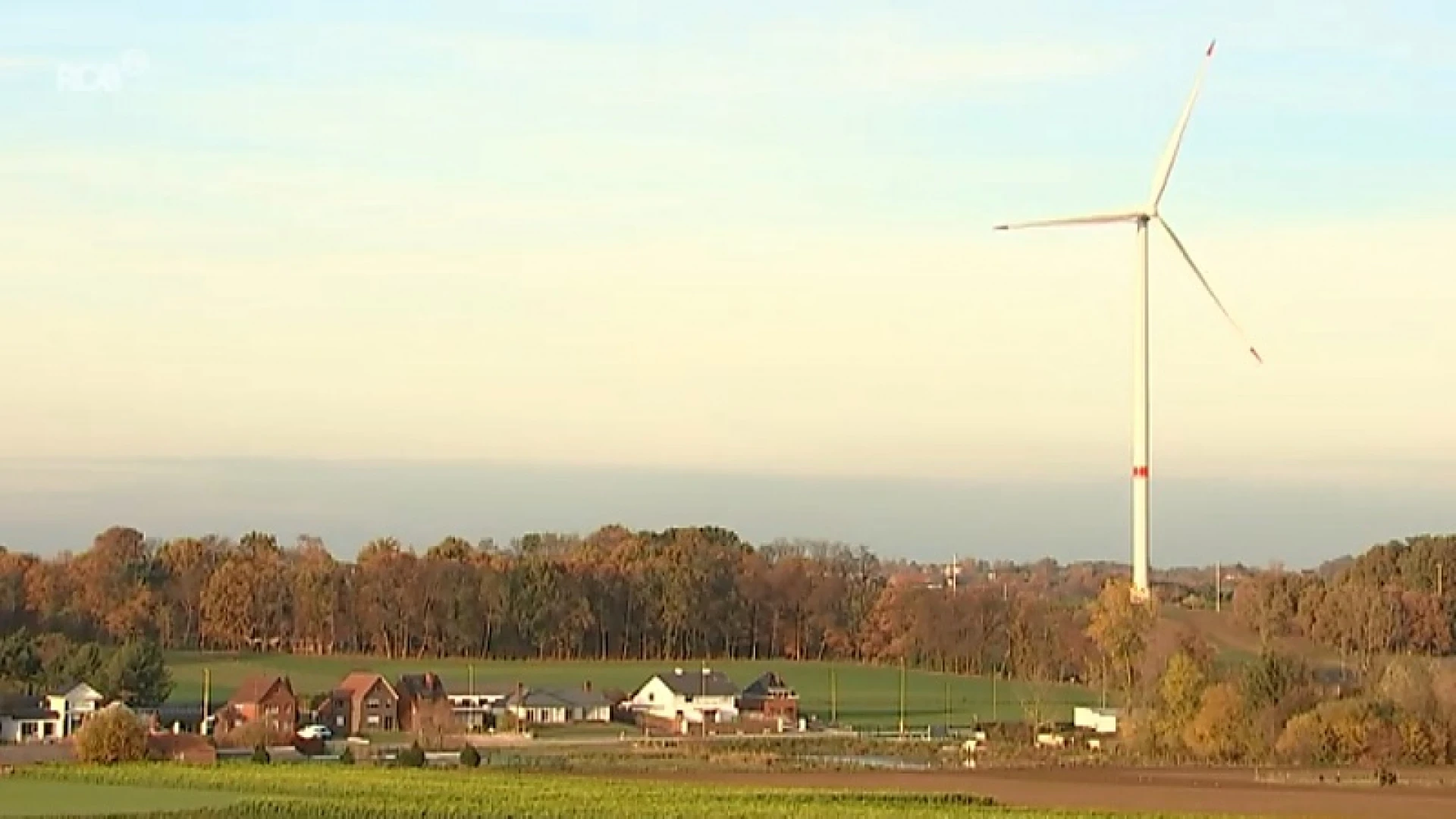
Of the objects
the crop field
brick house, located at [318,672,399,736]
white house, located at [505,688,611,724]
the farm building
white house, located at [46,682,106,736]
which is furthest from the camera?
white house, located at [505,688,611,724]

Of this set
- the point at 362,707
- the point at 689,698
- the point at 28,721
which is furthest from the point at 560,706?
the point at 28,721

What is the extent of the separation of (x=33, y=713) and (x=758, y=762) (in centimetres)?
3162

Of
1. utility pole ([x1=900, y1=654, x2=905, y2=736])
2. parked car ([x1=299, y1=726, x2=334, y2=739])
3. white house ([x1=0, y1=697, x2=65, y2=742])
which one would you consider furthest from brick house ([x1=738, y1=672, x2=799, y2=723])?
white house ([x1=0, y1=697, x2=65, y2=742])

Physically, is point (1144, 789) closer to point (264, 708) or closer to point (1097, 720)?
point (1097, 720)

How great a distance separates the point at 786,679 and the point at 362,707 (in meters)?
37.7

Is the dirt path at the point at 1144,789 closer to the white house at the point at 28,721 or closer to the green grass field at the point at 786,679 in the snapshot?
the green grass field at the point at 786,679

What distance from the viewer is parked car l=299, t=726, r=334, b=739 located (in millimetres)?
86562

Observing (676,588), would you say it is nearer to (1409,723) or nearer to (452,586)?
(452,586)

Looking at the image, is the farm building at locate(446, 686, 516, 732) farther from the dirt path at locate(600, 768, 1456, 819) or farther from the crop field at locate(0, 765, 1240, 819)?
the dirt path at locate(600, 768, 1456, 819)

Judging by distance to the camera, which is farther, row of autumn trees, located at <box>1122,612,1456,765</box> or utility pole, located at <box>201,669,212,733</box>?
utility pole, located at <box>201,669,212,733</box>

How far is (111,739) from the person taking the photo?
2928 inches

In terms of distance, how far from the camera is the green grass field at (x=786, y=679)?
11000cm

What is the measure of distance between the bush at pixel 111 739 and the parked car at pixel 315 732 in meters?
10.8

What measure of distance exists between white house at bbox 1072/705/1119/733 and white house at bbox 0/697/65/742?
1697 inches
